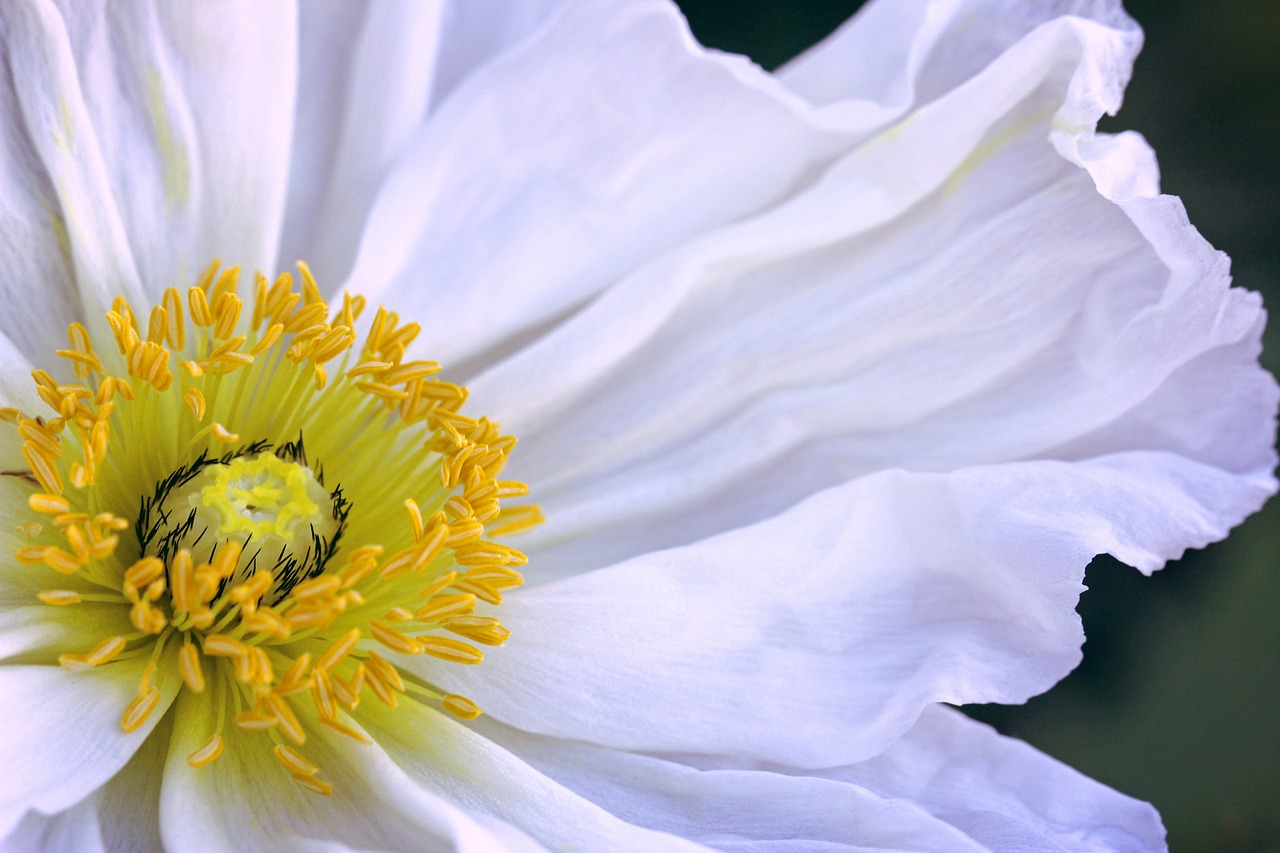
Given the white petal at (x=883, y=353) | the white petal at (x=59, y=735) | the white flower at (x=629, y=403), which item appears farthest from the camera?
the white petal at (x=883, y=353)

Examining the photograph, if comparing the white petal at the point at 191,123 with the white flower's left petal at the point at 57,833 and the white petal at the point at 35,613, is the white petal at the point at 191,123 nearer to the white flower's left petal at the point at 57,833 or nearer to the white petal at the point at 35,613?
the white petal at the point at 35,613

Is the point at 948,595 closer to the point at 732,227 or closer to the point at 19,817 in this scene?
the point at 732,227

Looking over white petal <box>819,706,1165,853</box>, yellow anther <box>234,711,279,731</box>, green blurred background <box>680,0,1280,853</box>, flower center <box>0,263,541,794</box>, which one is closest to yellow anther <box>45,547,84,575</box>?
flower center <box>0,263,541,794</box>

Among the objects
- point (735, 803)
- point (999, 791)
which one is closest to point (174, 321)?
point (735, 803)

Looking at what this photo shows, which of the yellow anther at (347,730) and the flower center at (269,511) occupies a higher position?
the flower center at (269,511)

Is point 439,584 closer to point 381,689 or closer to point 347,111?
point 381,689

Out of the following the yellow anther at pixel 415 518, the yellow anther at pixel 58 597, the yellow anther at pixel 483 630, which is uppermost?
the yellow anther at pixel 415 518

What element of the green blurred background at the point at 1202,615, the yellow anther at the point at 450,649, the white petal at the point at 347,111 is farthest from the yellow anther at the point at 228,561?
the green blurred background at the point at 1202,615

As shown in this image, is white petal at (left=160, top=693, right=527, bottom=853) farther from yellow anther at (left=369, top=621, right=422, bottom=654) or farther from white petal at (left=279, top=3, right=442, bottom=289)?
white petal at (left=279, top=3, right=442, bottom=289)
